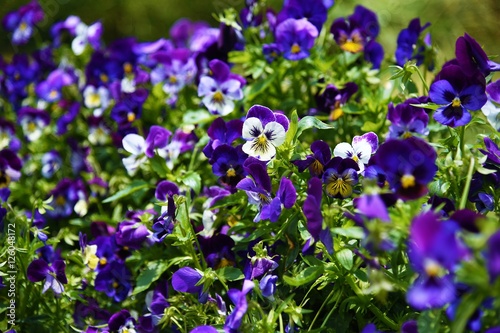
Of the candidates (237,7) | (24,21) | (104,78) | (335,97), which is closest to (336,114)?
(335,97)

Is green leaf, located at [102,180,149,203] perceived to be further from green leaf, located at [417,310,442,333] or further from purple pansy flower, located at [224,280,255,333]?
green leaf, located at [417,310,442,333]

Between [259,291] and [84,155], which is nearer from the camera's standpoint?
[259,291]

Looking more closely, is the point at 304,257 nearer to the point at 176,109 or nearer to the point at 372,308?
the point at 372,308

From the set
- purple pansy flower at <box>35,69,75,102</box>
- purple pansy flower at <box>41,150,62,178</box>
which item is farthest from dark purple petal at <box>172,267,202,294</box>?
purple pansy flower at <box>35,69,75,102</box>

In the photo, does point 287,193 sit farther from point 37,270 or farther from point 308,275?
point 37,270

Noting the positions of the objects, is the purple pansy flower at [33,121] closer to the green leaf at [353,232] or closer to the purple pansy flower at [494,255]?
the green leaf at [353,232]

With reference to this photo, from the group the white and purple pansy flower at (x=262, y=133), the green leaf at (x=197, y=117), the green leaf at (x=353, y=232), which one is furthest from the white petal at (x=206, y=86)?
the green leaf at (x=353, y=232)

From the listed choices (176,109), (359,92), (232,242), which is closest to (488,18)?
(359,92)
